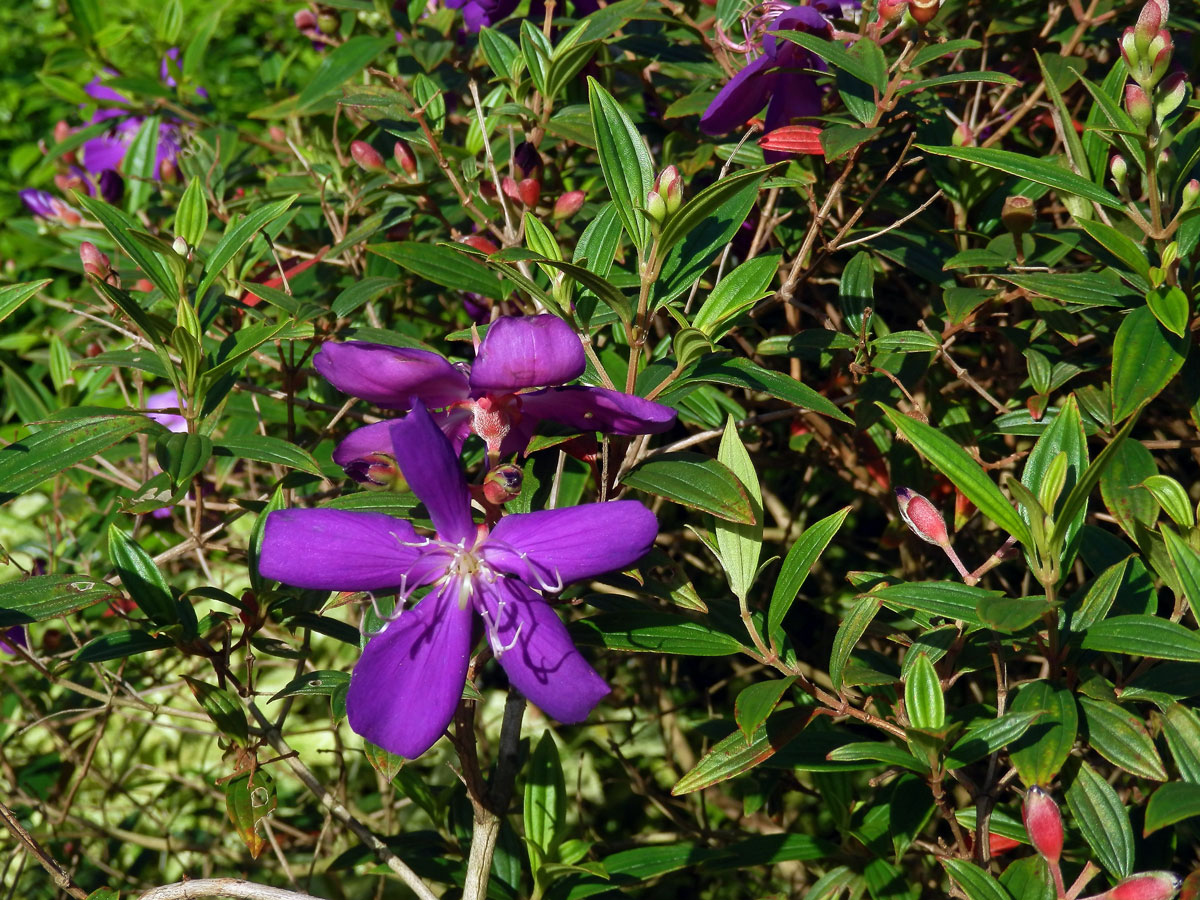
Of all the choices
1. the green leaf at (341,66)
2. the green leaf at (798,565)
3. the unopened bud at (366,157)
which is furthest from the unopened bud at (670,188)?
the green leaf at (341,66)

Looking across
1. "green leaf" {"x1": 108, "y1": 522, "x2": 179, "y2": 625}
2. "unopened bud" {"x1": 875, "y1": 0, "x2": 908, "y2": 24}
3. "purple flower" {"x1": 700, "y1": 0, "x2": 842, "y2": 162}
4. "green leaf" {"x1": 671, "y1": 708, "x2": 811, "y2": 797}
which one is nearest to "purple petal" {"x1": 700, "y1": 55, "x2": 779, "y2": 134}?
"purple flower" {"x1": 700, "y1": 0, "x2": 842, "y2": 162}

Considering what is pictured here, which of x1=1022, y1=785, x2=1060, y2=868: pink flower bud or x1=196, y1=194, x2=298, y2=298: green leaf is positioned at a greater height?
x1=196, y1=194, x2=298, y2=298: green leaf

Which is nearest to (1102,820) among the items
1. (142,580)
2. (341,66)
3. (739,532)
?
(739,532)

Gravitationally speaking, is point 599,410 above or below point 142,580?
above

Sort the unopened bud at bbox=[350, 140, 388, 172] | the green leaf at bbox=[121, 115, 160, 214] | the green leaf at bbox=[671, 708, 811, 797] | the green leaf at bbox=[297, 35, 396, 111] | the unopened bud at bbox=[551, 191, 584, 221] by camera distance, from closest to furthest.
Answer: the green leaf at bbox=[671, 708, 811, 797], the unopened bud at bbox=[551, 191, 584, 221], the unopened bud at bbox=[350, 140, 388, 172], the green leaf at bbox=[297, 35, 396, 111], the green leaf at bbox=[121, 115, 160, 214]

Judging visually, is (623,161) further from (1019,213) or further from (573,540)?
(1019,213)

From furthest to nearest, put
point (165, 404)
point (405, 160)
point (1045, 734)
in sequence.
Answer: point (165, 404)
point (405, 160)
point (1045, 734)

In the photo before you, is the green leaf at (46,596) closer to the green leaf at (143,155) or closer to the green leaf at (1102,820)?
the green leaf at (1102,820)

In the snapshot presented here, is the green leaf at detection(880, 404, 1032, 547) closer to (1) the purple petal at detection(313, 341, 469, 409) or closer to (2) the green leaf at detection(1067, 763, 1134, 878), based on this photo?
(2) the green leaf at detection(1067, 763, 1134, 878)
